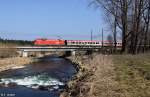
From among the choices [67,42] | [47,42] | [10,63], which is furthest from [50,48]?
[10,63]

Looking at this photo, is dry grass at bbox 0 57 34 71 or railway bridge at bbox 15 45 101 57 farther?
railway bridge at bbox 15 45 101 57

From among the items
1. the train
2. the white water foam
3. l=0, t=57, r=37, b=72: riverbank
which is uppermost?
the train

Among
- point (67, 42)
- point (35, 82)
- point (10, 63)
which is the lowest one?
point (10, 63)

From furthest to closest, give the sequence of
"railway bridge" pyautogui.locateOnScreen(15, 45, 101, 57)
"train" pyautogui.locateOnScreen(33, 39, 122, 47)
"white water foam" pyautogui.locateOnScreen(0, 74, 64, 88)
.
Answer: "train" pyautogui.locateOnScreen(33, 39, 122, 47) < "railway bridge" pyautogui.locateOnScreen(15, 45, 101, 57) < "white water foam" pyautogui.locateOnScreen(0, 74, 64, 88)

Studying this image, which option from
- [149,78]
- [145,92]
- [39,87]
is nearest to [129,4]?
[39,87]

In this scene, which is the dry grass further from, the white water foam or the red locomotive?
the red locomotive

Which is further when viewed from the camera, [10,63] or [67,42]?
[67,42]

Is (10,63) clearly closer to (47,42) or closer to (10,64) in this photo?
(10,64)

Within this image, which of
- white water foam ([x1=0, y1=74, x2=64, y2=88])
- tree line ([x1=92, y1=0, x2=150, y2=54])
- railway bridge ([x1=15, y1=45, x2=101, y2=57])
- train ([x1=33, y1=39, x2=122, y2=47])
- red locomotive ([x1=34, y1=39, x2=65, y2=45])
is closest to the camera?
white water foam ([x1=0, y1=74, x2=64, y2=88])

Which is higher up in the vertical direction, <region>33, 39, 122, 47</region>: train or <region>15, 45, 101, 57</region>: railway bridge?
<region>33, 39, 122, 47</region>: train

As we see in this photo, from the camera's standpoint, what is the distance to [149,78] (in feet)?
67.1

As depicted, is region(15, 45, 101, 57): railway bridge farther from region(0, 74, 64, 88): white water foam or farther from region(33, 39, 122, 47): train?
region(0, 74, 64, 88): white water foam

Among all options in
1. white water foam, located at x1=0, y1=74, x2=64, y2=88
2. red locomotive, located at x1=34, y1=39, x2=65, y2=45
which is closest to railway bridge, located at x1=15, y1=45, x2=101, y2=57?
red locomotive, located at x1=34, y1=39, x2=65, y2=45

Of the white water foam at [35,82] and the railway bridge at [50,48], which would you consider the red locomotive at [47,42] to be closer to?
the railway bridge at [50,48]
